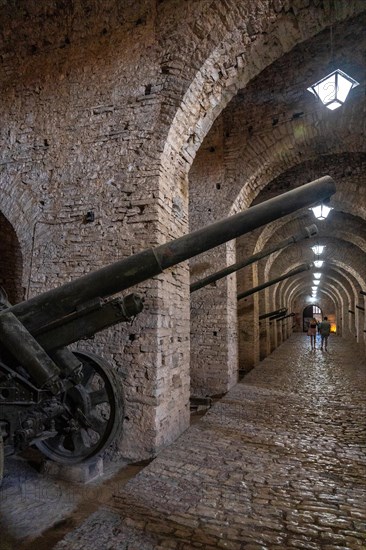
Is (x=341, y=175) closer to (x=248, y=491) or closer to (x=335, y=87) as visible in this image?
(x=335, y=87)

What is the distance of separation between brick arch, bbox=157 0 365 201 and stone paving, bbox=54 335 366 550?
3501mm

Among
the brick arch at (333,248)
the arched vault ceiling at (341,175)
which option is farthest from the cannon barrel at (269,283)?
the arched vault ceiling at (341,175)

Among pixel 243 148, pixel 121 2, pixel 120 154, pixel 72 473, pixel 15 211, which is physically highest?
pixel 121 2

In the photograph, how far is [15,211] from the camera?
4875mm

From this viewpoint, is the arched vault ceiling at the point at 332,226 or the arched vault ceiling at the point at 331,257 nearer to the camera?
the arched vault ceiling at the point at 332,226

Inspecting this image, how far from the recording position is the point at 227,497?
2.75 m

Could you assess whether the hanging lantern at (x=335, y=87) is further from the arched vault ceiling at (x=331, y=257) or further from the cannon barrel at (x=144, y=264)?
the arched vault ceiling at (x=331, y=257)

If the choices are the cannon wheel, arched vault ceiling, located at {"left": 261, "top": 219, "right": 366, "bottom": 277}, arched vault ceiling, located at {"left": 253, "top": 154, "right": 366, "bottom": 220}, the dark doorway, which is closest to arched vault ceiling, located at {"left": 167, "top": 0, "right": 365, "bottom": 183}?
the cannon wheel

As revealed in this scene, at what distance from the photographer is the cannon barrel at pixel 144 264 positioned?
288 cm

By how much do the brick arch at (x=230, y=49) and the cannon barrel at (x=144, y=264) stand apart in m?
1.68

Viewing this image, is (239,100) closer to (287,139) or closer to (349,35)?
(287,139)

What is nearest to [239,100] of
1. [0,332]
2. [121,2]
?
[121,2]

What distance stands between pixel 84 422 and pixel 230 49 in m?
4.89

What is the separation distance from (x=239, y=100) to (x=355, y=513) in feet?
24.2
